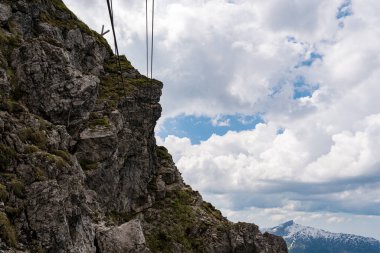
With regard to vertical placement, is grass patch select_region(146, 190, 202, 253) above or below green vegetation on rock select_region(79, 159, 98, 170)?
below

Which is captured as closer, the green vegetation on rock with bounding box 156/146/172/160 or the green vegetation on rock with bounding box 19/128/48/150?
the green vegetation on rock with bounding box 19/128/48/150

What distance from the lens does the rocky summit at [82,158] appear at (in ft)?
114

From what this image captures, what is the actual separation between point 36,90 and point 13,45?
737 centimetres

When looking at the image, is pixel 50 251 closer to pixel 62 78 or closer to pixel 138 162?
pixel 62 78

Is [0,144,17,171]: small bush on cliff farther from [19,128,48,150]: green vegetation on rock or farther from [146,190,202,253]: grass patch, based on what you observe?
[146,190,202,253]: grass patch

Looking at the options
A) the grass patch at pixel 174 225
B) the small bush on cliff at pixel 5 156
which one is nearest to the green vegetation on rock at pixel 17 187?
the small bush on cliff at pixel 5 156

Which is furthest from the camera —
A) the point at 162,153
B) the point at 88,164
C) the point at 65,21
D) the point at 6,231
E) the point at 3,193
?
the point at 162,153

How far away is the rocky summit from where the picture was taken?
1371 inches

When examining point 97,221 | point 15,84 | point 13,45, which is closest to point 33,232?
point 97,221

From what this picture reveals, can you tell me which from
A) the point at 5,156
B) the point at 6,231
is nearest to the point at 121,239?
the point at 5,156

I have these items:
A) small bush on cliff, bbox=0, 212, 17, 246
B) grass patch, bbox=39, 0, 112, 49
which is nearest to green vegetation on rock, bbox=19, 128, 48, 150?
small bush on cliff, bbox=0, 212, 17, 246

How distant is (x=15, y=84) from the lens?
4841cm

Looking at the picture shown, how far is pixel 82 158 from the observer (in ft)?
200

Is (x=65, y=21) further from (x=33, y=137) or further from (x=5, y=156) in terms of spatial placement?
(x=5, y=156)
